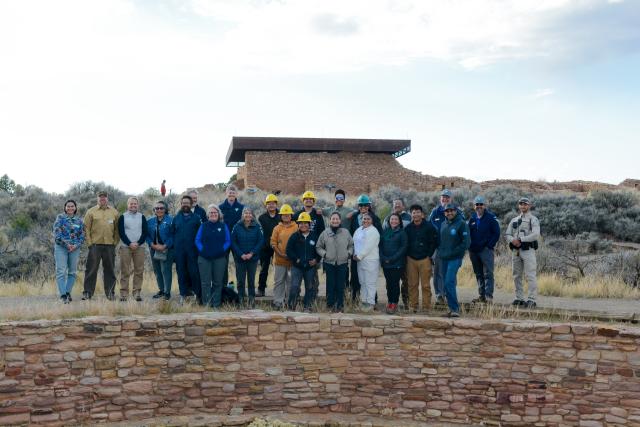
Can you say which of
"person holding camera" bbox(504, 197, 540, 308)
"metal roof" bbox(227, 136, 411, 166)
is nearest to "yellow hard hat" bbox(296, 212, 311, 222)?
"person holding camera" bbox(504, 197, 540, 308)

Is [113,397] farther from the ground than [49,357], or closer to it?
closer to it

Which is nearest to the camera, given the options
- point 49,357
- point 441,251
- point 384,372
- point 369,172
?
point 49,357

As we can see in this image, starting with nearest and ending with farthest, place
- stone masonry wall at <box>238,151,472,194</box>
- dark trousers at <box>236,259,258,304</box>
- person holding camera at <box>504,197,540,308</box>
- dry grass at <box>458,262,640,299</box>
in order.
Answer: person holding camera at <box>504,197,540,308</box>
dark trousers at <box>236,259,258,304</box>
dry grass at <box>458,262,640,299</box>
stone masonry wall at <box>238,151,472,194</box>

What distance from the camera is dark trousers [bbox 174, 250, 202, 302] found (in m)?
9.42

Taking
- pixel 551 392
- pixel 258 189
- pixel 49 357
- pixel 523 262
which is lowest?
pixel 551 392

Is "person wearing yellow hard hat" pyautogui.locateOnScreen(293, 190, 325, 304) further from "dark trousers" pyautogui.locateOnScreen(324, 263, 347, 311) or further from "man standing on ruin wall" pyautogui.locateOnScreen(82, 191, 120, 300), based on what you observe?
"man standing on ruin wall" pyautogui.locateOnScreen(82, 191, 120, 300)

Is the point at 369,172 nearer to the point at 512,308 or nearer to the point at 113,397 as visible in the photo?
the point at 512,308

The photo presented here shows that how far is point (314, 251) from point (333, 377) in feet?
6.33

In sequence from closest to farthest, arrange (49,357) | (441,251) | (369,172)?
(49,357) → (441,251) → (369,172)

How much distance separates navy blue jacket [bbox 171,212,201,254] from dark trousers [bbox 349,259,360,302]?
2586 millimetres

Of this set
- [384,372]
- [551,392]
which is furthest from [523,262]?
[384,372]

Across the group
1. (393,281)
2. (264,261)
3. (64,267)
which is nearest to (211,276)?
(264,261)

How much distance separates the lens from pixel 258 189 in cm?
2361

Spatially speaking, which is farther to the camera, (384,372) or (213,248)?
(213,248)
